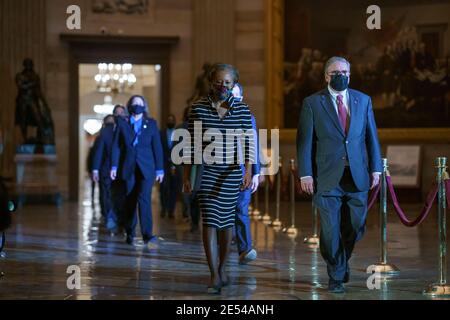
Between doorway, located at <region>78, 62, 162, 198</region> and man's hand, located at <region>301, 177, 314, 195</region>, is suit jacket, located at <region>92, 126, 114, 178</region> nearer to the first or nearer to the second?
man's hand, located at <region>301, 177, 314, 195</region>

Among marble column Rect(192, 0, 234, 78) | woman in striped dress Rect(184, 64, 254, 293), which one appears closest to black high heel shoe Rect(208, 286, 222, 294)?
woman in striped dress Rect(184, 64, 254, 293)

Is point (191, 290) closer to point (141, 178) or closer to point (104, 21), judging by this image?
point (141, 178)

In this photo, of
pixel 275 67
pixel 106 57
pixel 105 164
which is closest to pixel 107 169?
pixel 105 164

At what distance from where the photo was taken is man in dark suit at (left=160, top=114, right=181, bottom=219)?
1541 cm

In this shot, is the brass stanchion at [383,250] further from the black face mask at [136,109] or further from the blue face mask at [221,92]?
the black face mask at [136,109]

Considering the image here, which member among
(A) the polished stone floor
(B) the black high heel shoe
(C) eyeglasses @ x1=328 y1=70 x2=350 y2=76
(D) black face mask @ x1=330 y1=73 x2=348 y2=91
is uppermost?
(C) eyeglasses @ x1=328 y1=70 x2=350 y2=76

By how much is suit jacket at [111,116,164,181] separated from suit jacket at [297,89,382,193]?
157 inches

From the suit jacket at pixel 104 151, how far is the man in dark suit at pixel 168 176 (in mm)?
1326

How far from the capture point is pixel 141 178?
36.6 ft

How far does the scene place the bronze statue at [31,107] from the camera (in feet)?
64.1

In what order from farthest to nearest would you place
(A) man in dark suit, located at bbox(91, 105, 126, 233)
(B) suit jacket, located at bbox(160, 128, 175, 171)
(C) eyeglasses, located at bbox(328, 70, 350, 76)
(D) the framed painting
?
1. (D) the framed painting
2. (B) suit jacket, located at bbox(160, 128, 175, 171)
3. (A) man in dark suit, located at bbox(91, 105, 126, 233)
4. (C) eyeglasses, located at bbox(328, 70, 350, 76)

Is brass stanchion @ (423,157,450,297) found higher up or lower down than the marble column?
lower down

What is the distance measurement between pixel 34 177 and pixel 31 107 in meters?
1.55

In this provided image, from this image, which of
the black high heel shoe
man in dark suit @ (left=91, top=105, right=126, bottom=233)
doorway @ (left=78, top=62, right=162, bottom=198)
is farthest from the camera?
doorway @ (left=78, top=62, right=162, bottom=198)
